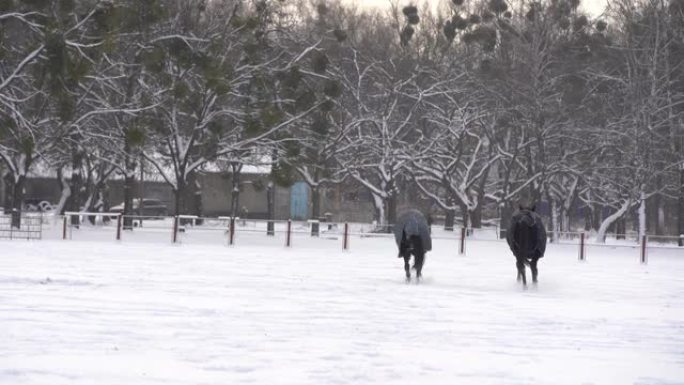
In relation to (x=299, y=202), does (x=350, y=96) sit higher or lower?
higher

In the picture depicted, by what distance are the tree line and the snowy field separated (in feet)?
47.9

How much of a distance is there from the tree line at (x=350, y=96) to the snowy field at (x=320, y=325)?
14.6 metres

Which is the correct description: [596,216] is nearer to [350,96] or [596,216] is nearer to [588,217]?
[588,217]

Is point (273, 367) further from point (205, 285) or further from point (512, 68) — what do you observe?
point (512, 68)

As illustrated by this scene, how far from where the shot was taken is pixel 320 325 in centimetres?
1214

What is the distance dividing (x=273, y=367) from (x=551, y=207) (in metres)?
45.8

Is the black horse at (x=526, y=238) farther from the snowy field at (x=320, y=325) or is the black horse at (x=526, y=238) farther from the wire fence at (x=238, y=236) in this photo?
the wire fence at (x=238, y=236)

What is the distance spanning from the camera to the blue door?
239ft

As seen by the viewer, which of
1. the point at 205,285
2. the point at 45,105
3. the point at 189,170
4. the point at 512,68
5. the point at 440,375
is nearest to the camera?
the point at 440,375

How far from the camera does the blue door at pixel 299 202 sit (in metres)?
72.8

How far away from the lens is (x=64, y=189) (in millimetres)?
51000

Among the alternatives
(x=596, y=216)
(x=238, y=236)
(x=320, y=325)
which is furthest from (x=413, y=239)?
(x=596, y=216)

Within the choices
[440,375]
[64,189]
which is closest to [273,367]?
[440,375]

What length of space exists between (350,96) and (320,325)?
42.5 m
